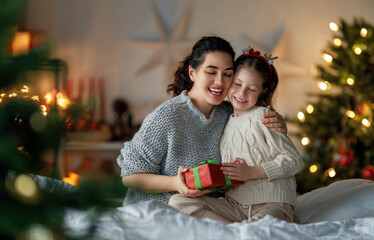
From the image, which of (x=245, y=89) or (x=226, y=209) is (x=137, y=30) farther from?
(x=226, y=209)

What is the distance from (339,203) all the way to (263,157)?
1.19 ft

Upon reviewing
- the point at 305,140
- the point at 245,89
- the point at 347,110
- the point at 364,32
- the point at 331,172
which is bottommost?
the point at 331,172

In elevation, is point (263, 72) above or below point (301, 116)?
above

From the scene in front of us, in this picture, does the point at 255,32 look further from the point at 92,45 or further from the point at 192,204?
the point at 192,204

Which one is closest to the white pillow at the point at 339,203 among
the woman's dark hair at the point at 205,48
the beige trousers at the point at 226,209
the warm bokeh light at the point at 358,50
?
the beige trousers at the point at 226,209

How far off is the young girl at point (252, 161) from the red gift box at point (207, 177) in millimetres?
34

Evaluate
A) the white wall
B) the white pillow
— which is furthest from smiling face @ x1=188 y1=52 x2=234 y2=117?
the white wall

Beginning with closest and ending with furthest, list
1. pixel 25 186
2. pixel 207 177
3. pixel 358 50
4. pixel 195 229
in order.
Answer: pixel 25 186
pixel 195 229
pixel 207 177
pixel 358 50

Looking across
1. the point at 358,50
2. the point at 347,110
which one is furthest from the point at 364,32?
the point at 347,110

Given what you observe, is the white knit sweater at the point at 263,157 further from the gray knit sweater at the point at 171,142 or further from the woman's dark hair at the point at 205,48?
the woman's dark hair at the point at 205,48

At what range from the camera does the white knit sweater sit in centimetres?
168

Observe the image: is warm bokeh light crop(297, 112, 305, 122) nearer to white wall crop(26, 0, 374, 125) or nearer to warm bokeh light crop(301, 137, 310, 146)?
warm bokeh light crop(301, 137, 310, 146)

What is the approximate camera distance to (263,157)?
1738 mm

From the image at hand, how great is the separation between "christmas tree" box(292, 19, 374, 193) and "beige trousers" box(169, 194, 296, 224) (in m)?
1.79
